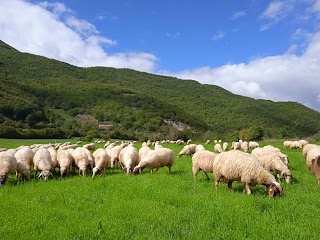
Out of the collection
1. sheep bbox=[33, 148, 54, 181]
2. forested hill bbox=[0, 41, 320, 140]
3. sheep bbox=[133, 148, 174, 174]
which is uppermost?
forested hill bbox=[0, 41, 320, 140]

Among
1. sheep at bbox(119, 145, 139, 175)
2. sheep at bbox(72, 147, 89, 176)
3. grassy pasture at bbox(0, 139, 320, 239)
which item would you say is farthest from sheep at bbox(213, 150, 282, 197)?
sheep at bbox(72, 147, 89, 176)

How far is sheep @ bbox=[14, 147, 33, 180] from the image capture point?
17.6m

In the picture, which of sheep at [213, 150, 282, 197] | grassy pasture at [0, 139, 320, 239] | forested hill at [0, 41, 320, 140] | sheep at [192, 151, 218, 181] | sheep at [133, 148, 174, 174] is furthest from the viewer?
forested hill at [0, 41, 320, 140]

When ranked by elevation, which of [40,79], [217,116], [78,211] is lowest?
[78,211]

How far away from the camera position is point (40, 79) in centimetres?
18200

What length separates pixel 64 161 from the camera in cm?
1986

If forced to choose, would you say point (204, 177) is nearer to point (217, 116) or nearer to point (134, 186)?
point (134, 186)

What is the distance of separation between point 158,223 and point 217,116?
159 meters

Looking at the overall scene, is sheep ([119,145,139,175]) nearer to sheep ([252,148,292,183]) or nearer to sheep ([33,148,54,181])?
sheep ([33,148,54,181])

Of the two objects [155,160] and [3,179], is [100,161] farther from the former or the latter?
[3,179]

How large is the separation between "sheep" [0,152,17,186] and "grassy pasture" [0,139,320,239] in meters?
1.48

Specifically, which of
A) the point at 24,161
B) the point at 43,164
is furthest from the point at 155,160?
the point at 24,161

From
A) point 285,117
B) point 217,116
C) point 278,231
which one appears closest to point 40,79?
point 217,116

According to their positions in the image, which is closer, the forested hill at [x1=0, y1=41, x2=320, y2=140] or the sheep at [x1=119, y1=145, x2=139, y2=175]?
the sheep at [x1=119, y1=145, x2=139, y2=175]
